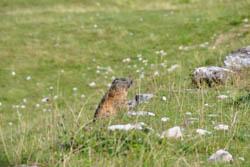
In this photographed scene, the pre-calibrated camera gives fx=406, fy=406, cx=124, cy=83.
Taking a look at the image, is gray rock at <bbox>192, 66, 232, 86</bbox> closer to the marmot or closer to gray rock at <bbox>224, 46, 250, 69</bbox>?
gray rock at <bbox>224, 46, 250, 69</bbox>

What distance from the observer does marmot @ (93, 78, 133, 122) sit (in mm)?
6199

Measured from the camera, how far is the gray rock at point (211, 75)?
26.6 feet

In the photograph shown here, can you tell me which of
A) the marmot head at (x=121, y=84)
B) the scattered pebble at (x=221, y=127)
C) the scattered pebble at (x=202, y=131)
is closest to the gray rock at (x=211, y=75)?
the marmot head at (x=121, y=84)

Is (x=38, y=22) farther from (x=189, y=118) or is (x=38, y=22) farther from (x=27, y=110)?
(x=189, y=118)

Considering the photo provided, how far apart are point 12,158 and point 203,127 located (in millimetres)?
2428

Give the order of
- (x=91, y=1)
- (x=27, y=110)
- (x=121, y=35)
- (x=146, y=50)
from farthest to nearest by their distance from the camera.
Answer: (x=91, y=1) → (x=121, y=35) → (x=146, y=50) → (x=27, y=110)

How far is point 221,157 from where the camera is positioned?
4.19 m

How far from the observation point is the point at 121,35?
17.3 meters

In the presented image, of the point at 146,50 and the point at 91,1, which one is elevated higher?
the point at 91,1

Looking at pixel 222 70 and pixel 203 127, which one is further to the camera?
pixel 222 70

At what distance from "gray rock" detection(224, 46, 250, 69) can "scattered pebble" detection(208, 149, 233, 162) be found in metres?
4.87

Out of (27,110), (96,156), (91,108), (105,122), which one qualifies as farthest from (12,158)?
(27,110)

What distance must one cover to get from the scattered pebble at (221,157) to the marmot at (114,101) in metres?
2.18

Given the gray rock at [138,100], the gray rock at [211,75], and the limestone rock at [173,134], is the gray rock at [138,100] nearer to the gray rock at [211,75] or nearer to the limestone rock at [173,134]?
the gray rock at [211,75]
